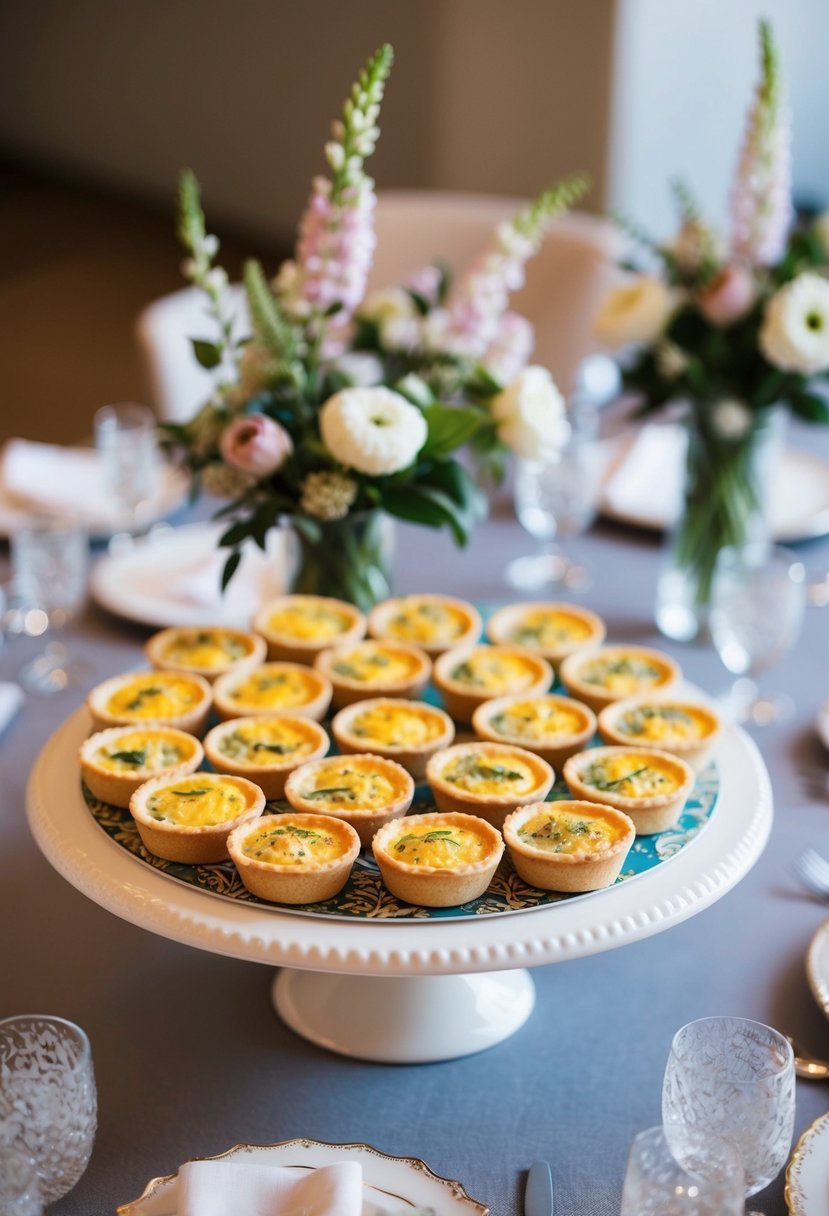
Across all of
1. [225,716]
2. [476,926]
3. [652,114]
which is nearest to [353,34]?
[652,114]

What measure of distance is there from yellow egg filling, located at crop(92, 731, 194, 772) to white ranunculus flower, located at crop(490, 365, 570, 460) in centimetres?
62

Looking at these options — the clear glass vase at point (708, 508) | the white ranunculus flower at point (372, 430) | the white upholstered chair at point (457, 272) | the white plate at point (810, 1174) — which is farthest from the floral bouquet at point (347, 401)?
the white upholstered chair at point (457, 272)

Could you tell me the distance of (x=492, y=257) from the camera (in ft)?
6.29

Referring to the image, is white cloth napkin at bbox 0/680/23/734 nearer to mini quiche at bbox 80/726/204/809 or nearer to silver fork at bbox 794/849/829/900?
mini quiche at bbox 80/726/204/809

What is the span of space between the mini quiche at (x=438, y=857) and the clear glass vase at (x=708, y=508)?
866mm

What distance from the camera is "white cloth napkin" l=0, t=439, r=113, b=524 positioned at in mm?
2432

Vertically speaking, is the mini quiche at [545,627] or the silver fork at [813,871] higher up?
the mini quiche at [545,627]

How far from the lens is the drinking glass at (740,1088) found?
113 cm

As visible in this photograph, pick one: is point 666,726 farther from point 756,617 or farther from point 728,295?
point 728,295

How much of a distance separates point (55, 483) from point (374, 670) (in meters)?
1.00

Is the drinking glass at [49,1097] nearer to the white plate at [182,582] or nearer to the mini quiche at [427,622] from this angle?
the mini quiche at [427,622]

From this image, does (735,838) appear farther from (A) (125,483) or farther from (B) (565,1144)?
(A) (125,483)

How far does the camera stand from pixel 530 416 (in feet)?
6.01

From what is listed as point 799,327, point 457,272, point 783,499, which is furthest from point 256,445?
point 457,272
